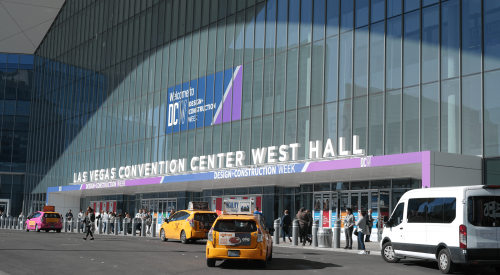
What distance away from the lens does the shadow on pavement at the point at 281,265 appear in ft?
47.3

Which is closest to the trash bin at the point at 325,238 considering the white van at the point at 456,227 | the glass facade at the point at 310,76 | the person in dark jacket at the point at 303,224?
the person in dark jacket at the point at 303,224

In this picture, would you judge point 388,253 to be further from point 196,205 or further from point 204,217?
point 196,205

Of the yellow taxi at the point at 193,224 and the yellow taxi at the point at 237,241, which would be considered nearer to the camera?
the yellow taxi at the point at 237,241

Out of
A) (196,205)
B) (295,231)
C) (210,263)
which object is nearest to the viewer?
(210,263)

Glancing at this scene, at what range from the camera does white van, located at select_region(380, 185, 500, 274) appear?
1306cm

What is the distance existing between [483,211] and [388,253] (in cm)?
380

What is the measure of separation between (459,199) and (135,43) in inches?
1550

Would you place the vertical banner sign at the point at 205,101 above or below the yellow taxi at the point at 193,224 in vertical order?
above

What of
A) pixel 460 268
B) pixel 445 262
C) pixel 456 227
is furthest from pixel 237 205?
pixel 456 227

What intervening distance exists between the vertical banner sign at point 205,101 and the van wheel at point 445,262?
23115 mm

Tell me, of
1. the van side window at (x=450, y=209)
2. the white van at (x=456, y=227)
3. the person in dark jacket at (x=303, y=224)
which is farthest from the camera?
the person in dark jacket at (x=303, y=224)

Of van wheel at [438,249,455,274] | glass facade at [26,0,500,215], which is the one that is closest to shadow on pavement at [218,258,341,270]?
van wheel at [438,249,455,274]

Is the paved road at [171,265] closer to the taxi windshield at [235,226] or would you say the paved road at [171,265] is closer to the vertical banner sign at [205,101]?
the taxi windshield at [235,226]

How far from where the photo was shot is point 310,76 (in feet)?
101
